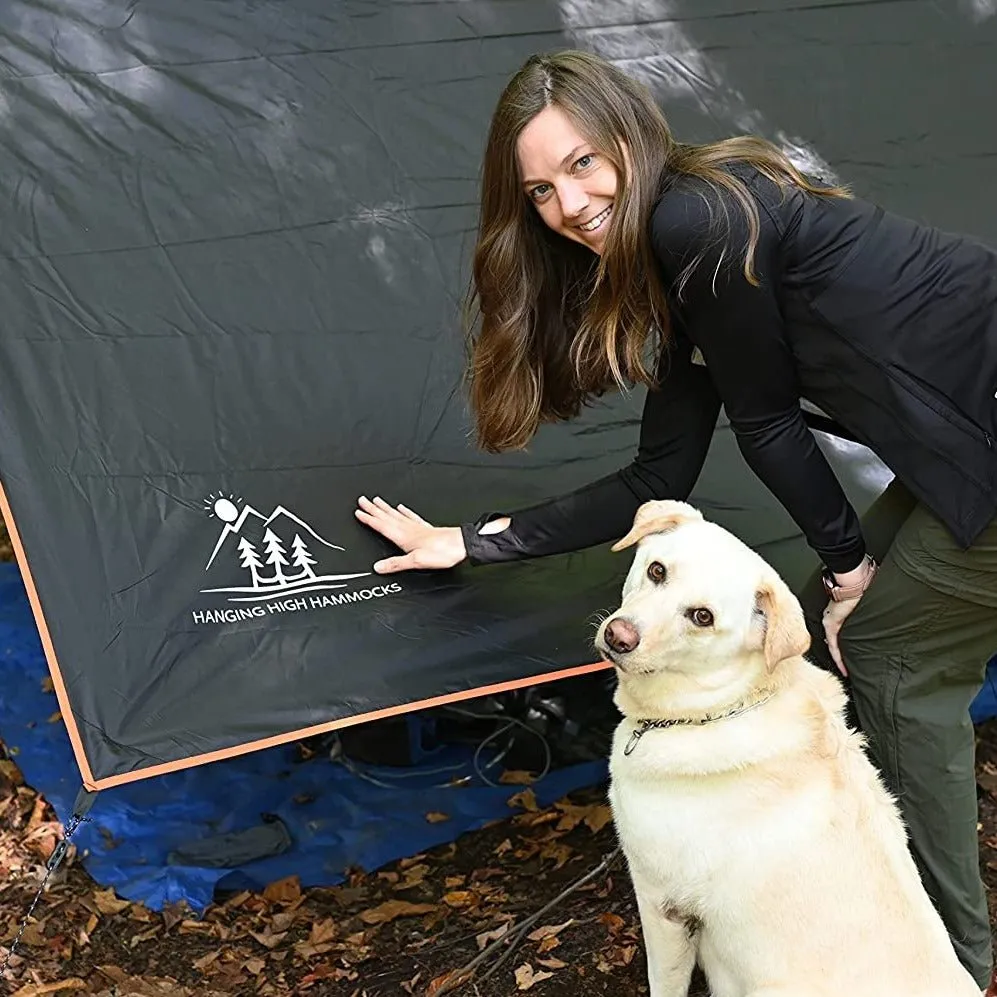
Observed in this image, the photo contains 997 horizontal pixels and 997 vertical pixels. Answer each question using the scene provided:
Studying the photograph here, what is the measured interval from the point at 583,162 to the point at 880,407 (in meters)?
0.77

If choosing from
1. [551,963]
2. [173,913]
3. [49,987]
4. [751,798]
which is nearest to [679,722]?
[751,798]

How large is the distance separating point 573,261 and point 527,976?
184 centimetres

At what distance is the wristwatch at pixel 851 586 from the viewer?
2.53m

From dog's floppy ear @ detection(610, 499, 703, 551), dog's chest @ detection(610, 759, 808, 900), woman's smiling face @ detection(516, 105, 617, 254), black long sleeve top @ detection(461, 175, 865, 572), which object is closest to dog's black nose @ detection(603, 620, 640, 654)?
dog's floppy ear @ detection(610, 499, 703, 551)

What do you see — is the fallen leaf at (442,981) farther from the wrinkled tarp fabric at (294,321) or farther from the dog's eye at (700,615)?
the dog's eye at (700,615)

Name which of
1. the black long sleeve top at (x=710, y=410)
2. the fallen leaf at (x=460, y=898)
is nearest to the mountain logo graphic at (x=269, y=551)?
the black long sleeve top at (x=710, y=410)

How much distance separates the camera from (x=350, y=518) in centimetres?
303

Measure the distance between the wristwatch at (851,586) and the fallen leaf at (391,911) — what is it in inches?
62.8

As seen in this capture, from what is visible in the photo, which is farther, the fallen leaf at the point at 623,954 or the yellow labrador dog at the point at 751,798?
the fallen leaf at the point at 623,954

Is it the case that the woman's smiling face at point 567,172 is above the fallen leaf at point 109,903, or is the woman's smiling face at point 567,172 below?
above

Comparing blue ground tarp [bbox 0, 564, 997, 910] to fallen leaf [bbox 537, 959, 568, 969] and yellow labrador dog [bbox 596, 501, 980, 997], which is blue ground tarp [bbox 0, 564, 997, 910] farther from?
yellow labrador dog [bbox 596, 501, 980, 997]

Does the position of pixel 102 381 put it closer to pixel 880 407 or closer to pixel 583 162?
pixel 583 162

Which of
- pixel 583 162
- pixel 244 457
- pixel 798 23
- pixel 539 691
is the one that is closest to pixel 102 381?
pixel 244 457

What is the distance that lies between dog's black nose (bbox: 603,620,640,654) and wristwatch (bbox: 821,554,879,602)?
612 millimetres
